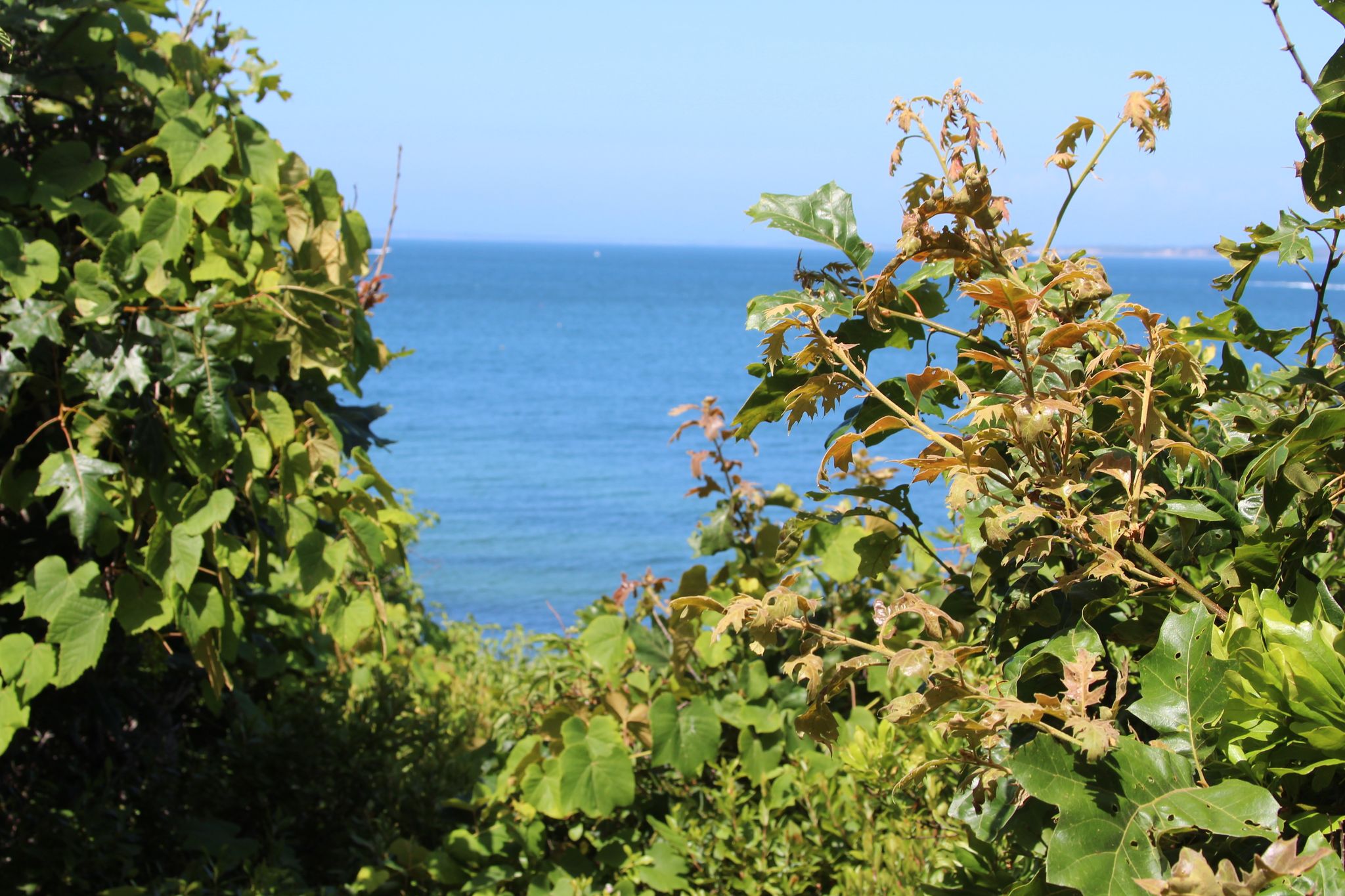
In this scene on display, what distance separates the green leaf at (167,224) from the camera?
237 centimetres

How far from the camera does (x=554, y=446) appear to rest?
81.0ft

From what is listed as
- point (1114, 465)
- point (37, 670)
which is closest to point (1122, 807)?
point (1114, 465)

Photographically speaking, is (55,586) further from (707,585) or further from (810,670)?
(810,670)

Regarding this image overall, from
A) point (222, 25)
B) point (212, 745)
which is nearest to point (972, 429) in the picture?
point (222, 25)

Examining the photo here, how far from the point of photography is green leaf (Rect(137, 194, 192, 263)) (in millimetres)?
2373

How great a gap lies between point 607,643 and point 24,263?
5.33 ft

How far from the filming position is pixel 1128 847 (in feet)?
3.07

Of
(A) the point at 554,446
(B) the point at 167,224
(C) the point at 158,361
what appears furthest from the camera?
(A) the point at 554,446

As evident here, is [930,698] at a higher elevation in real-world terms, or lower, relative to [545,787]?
higher

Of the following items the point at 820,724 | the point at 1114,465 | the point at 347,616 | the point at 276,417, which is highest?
the point at 1114,465

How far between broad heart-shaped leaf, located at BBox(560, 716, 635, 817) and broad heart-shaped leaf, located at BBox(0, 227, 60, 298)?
1.56 meters

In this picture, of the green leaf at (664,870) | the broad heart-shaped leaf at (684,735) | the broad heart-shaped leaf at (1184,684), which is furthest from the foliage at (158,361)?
the broad heart-shaped leaf at (1184,684)

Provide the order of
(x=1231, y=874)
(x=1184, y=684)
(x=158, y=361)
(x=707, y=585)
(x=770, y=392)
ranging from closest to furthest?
(x=1231, y=874)
(x=1184, y=684)
(x=770, y=392)
(x=158, y=361)
(x=707, y=585)

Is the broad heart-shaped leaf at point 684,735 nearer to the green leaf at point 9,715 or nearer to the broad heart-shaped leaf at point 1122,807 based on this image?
the green leaf at point 9,715
